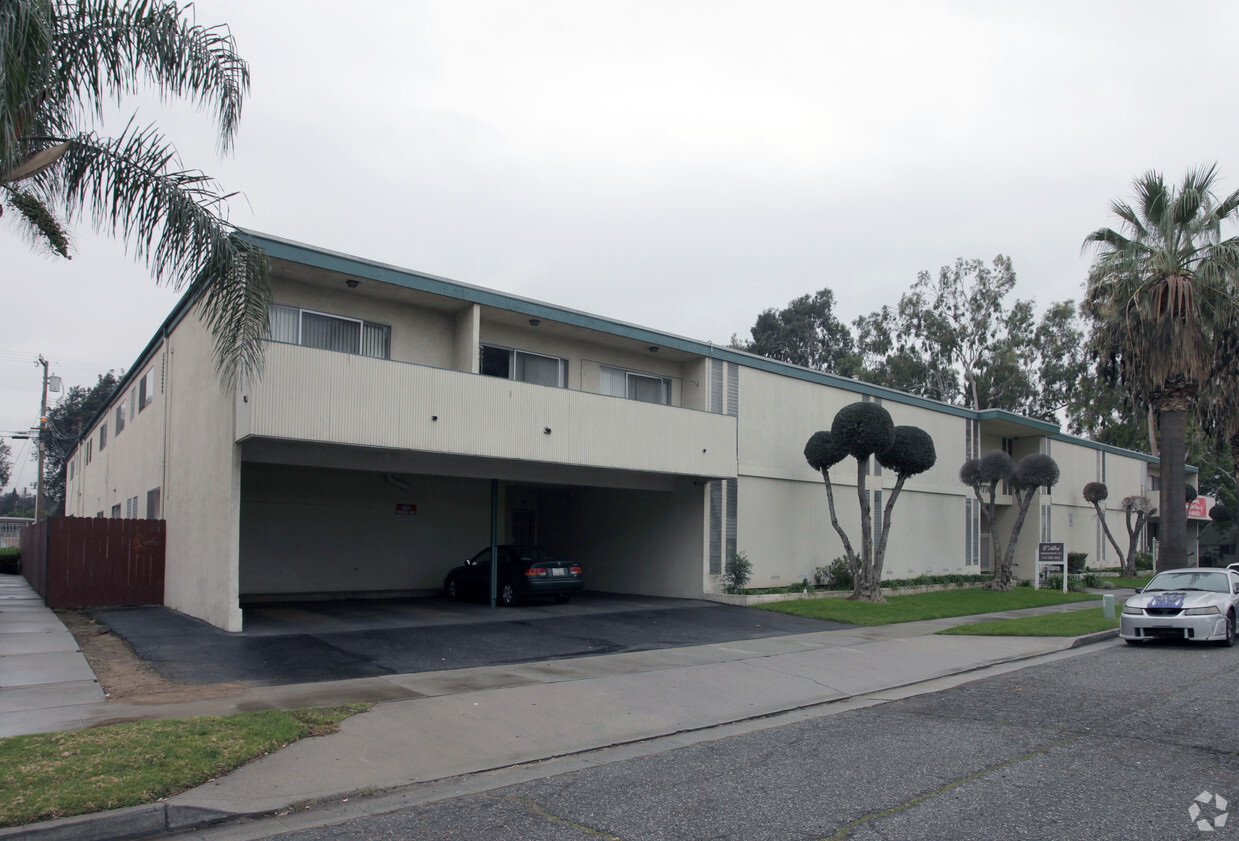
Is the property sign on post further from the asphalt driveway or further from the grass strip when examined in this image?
the grass strip

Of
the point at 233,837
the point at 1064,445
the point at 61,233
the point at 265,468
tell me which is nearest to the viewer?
the point at 233,837

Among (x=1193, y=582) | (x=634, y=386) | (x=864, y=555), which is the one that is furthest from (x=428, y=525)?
(x=1193, y=582)

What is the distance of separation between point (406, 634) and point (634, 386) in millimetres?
9006

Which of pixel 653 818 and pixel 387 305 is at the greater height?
pixel 387 305

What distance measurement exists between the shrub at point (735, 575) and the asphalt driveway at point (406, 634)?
0.82 m

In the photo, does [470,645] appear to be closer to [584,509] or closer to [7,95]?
[7,95]

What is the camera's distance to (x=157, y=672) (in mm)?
10883

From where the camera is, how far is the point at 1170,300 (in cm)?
2042

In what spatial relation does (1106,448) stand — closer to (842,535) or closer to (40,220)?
(842,535)

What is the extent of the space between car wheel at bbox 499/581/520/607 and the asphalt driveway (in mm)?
519

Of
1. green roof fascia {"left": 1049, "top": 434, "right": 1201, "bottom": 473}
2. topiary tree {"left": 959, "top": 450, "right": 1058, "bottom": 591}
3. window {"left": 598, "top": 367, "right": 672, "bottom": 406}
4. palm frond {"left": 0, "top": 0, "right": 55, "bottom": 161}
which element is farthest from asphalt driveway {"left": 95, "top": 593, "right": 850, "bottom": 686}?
green roof fascia {"left": 1049, "top": 434, "right": 1201, "bottom": 473}

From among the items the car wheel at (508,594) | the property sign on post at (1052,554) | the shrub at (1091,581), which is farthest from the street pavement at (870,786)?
the shrub at (1091,581)

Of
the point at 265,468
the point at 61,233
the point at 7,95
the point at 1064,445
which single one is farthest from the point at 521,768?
the point at 1064,445

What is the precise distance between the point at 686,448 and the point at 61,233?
41.2ft
